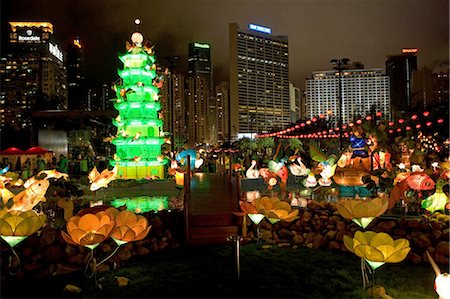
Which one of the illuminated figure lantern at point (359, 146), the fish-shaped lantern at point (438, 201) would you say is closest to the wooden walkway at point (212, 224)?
the fish-shaped lantern at point (438, 201)

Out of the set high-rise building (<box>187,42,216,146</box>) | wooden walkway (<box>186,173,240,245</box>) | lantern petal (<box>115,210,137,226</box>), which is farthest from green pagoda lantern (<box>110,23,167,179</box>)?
high-rise building (<box>187,42,216,146</box>)

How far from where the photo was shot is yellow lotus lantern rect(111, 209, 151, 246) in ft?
16.6

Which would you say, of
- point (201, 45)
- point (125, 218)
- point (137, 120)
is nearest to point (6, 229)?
point (125, 218)

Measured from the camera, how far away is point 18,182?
10.4 meters

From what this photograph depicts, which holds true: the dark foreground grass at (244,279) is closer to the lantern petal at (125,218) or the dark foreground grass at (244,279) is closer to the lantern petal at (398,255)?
the lantern petal at (398,255)

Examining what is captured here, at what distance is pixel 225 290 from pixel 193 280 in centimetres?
57

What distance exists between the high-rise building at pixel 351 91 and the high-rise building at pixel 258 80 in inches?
220

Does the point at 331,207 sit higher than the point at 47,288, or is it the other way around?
the point at 331,207

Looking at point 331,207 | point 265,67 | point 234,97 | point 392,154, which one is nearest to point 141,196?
point 331,207

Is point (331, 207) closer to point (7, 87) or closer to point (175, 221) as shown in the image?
point (175, 221)

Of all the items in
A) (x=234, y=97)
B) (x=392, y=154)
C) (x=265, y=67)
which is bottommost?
(x=392, y=154)

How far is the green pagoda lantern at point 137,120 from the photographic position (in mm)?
18859

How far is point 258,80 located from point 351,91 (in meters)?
16.1

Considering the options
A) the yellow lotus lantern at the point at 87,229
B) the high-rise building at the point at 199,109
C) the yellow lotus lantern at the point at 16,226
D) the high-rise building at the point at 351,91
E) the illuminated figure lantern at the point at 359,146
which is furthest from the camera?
the high-rise building at the point at 199,109
